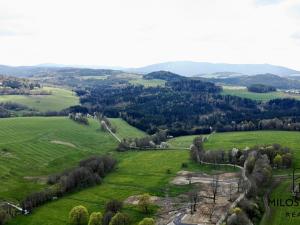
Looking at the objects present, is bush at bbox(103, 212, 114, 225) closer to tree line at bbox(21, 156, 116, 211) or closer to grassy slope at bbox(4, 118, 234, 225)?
grassy slope at bbox(4, 118, 234, 225)

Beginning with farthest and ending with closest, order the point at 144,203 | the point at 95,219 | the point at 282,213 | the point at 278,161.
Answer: the point at 278,161
the point at 144,203
the point at 282,213
the point at 95,219

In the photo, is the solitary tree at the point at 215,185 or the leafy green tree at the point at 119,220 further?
the solitary tree at the point at 215,185

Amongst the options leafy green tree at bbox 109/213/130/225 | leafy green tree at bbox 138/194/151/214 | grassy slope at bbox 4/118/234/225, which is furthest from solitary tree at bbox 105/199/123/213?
leafy green tree at bbox 109/213/130/225

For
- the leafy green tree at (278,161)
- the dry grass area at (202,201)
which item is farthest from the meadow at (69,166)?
the leafy green tree at (278,161)

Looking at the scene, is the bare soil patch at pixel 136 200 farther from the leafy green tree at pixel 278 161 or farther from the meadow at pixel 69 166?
the leafy green tree at pixel 278 161

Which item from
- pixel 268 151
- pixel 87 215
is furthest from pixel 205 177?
pixel 87 215

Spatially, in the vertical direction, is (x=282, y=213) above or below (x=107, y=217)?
above

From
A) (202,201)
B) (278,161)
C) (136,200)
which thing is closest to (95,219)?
(136,200)

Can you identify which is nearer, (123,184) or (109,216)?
(109,216)

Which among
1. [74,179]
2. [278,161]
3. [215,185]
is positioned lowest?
[215,185]

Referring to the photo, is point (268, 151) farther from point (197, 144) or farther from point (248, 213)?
point (248, 213)

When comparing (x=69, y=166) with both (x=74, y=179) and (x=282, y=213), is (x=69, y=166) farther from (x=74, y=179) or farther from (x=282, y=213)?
(x=282, y=213)
